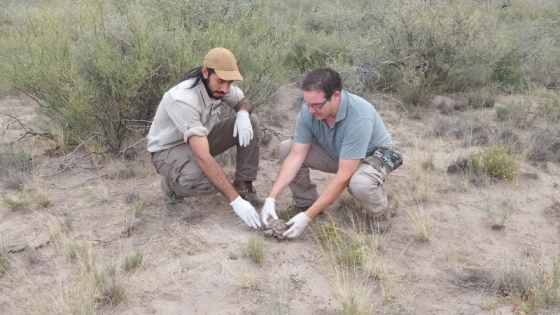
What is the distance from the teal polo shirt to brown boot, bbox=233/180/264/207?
70 centimetres

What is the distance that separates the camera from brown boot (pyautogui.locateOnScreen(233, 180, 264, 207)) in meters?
4.90

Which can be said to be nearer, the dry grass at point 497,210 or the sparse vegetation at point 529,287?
the sparse vegetation at point 529,287

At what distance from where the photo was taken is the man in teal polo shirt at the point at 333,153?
13.4ft

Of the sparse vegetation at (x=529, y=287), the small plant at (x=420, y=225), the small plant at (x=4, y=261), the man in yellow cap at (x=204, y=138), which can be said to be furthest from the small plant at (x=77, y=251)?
the sparse vegetation at (x=529, y=287)

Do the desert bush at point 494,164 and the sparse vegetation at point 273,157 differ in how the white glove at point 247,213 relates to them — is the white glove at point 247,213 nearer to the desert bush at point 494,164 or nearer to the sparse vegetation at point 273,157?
the sparse vegetation at point 273,157

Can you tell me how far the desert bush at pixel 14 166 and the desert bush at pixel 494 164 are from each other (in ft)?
13.4

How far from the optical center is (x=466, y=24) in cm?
765

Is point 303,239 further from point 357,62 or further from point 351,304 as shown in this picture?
point 357,62

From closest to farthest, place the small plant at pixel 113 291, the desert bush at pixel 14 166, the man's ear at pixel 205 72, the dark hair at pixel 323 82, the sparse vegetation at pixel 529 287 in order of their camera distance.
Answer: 1. the sparse vegetation at pixel 529 287
2. the small plant at pixel 113 291
3. the dark hair at pixel 323 82
4. the man's ear at pixel 205 72
5. the desert bush at pixel 14 166

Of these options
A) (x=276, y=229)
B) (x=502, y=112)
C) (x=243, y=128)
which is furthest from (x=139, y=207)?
(x=502, y=112)

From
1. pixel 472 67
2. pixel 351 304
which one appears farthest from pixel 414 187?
pixel 472 67

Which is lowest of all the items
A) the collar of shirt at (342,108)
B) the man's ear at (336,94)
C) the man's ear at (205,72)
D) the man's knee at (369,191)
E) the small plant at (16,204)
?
the small plant at (16,204)

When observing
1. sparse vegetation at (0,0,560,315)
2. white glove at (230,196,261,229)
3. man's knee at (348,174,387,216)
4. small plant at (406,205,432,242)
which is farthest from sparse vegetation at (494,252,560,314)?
white glove at (230,196,261,229)

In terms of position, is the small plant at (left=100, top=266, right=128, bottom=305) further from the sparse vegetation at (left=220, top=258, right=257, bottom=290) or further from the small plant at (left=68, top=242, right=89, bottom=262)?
the sparse vegetation at (left=220, top=258, right=257, bottom=290)
